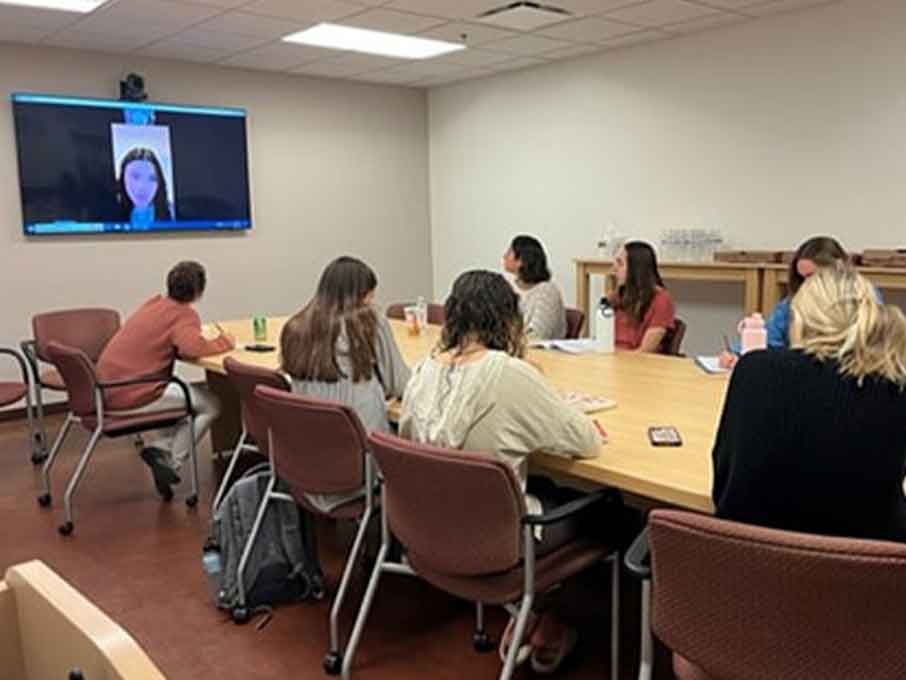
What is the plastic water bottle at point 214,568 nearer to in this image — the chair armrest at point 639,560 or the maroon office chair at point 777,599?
the chair armrest at point 639,560

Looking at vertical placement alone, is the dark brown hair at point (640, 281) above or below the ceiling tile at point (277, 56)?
below

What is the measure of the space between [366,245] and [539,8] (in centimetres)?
296

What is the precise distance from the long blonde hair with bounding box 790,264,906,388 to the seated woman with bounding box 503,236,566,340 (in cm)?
234

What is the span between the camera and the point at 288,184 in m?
6.64

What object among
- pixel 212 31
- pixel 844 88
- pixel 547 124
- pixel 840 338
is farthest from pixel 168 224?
pixel 840 338

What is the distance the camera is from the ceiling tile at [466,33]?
509cm

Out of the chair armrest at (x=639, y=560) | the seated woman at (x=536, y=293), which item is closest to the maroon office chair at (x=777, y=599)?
the chair armrest at (x=639, y=560)

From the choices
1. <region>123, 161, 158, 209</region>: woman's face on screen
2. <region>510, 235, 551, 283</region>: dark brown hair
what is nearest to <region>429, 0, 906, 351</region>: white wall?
<region>510, 235, 551, 283</region>: dark brown hair

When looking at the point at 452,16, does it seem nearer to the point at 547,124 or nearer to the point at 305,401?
the point at 547,124

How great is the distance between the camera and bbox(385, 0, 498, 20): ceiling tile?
4496 millimetres

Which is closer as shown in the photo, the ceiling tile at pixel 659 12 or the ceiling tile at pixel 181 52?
the ceiling tile at pixel 659 12

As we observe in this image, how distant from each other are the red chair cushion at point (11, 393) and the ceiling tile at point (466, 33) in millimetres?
3135

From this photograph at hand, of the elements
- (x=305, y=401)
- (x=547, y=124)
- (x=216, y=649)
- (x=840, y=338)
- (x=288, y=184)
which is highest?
(x=547, y=124)

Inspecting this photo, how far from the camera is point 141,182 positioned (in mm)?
5879
